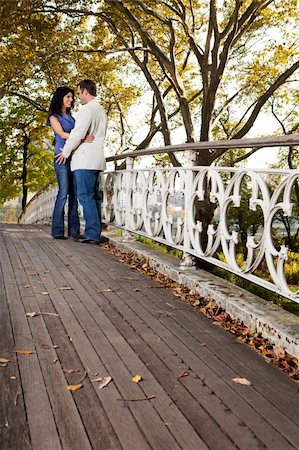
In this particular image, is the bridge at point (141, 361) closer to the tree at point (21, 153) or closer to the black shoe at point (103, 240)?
the black shoe at point (103, 240)

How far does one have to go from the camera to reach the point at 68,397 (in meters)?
2.35

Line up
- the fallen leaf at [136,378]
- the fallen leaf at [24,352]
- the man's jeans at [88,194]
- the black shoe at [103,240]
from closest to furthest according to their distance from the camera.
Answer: the fallen leaf at [136,378], the fallen leaf at [24,352], the man's jeans at [88,194], the black shoe at [103,240]

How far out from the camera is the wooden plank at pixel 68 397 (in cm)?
203

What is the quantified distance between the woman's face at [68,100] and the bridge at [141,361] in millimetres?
2685

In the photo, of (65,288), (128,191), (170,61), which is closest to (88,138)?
(128,191)

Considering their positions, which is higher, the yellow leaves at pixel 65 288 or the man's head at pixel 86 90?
the man's head at pixel 86 90

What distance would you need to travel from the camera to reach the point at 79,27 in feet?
51.0

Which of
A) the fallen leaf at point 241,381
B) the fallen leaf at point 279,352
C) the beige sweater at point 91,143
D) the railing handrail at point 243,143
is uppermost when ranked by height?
the beige sweater at point 91,143

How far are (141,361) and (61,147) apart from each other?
4.91 m

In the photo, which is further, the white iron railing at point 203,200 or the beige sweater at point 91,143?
the beige sweater at point 91,143

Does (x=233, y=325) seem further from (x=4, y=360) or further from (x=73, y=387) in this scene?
(x=4, y=360)

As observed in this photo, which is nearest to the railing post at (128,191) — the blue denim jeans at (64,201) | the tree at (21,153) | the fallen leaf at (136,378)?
the blue denim jeans at (64,201)

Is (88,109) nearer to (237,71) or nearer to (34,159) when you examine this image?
(237,71)

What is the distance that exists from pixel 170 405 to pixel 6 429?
696 millimetres
